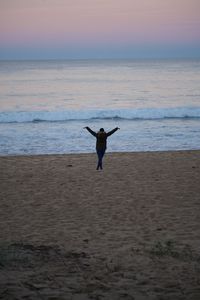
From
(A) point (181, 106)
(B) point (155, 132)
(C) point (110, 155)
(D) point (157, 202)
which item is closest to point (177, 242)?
(D) point (157, 202)

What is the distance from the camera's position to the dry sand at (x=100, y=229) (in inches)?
207

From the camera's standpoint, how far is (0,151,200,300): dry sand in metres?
5.26

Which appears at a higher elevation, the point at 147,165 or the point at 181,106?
the point at 181,106

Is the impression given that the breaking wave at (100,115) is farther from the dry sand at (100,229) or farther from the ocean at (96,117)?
the dry sand at (100,229)

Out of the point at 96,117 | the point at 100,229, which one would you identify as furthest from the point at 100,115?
the point at 100,229

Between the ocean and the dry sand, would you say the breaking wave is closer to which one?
the ocean

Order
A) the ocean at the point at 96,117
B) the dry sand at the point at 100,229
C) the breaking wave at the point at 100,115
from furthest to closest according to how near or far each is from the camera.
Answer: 1. the breaking wave at the point at 100,115
2. the ocean at the point at 96,117
3. the dry sand at the point at 100,229

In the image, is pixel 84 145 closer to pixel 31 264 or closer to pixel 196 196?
pixel 196 196

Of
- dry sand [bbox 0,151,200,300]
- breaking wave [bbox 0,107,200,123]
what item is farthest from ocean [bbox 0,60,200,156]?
dry sand [bbox 0,151,200,300]

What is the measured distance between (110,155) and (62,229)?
28.8 ft

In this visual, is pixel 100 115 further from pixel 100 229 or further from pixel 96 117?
pixel 100 229

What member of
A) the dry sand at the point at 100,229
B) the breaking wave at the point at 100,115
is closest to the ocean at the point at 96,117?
the breaking wave at the point at 100,115

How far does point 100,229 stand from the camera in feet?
27.2

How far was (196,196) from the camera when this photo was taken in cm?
1074
